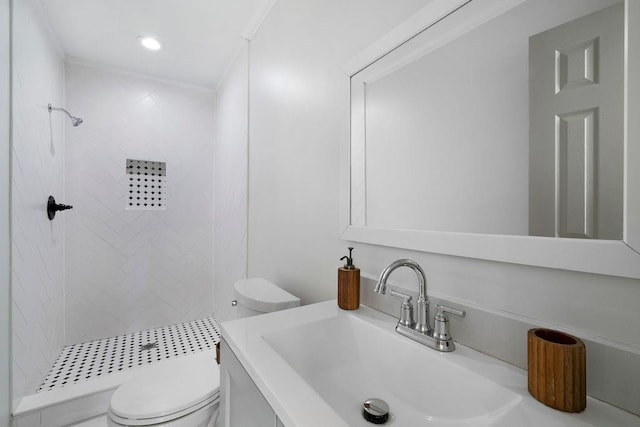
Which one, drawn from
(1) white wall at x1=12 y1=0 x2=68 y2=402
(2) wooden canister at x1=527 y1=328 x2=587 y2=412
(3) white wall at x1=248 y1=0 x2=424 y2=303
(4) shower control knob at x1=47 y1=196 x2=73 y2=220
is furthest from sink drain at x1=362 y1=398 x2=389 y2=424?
(4) shower control knob at x1=47 y1=196 x2=73 y2=220

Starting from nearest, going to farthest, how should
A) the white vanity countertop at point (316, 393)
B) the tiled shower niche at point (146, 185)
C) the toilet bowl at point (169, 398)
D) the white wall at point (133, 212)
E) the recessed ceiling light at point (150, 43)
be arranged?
1. the white vanity countertop at point (316, 393)
2. the toilet bowl at point (169, 398)
3. the recessed ceiling light at point (150, 43)
4. the white wall at point (133, 212)
5. the tiled shower niche at point (146, 185)

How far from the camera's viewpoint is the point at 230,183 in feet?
7.54

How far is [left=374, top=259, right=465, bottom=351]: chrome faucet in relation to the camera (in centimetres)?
66

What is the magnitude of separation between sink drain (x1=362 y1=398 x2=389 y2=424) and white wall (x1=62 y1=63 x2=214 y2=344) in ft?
8.02

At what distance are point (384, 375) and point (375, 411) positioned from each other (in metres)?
0.13

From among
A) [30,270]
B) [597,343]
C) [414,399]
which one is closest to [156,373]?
[30,270]

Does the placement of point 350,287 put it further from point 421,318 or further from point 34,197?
point 34,197

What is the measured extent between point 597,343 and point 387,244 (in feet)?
1.57

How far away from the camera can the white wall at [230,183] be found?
2.03 metres

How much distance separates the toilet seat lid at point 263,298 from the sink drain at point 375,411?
0.60 metres

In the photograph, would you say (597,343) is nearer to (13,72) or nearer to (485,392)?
(485,392)

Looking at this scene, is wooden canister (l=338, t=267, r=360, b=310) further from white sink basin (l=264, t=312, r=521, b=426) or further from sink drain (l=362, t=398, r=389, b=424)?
sink drain (l=362, t=398, r=389, b=424)

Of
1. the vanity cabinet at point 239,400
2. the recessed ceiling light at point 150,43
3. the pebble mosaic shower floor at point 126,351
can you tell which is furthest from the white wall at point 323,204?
the pebble mosaic shower floor at point 126,351

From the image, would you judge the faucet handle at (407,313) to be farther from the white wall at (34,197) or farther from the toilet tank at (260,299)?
the white wall at (34,197)
